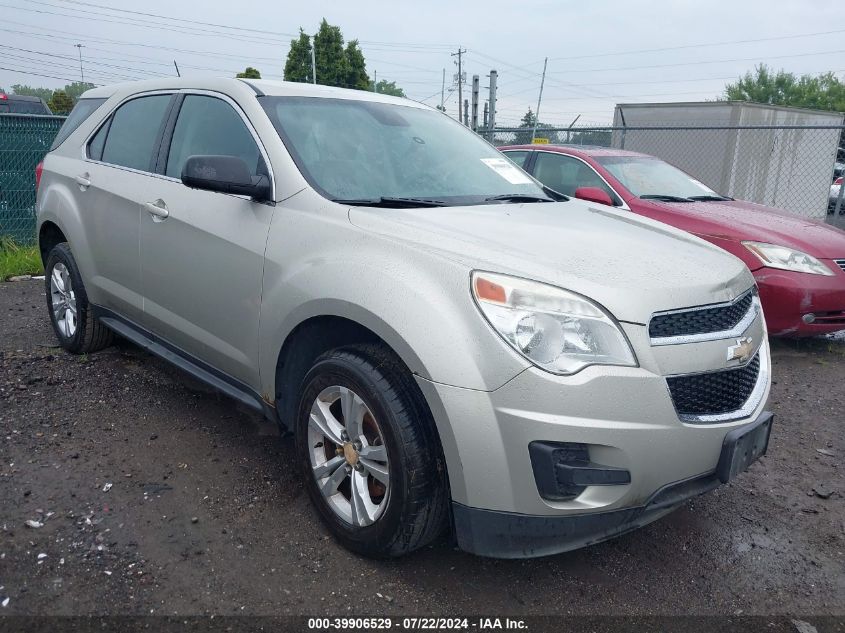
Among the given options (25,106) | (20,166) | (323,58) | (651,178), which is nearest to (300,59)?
(323,58)

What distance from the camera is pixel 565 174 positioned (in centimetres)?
671

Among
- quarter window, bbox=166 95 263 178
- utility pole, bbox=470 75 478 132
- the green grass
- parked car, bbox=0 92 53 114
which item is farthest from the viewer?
utility pole, bbox=470 75 478 132

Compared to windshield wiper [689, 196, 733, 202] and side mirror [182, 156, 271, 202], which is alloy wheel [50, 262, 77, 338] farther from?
windshield wiper [689, 196, 733, 202]

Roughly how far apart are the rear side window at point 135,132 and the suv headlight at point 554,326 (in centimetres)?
242

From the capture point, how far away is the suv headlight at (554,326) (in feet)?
7.14

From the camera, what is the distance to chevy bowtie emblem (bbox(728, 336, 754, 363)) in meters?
2.44

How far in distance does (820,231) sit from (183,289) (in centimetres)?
495

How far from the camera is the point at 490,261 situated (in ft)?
7.61

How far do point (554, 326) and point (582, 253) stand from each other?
0.45 m

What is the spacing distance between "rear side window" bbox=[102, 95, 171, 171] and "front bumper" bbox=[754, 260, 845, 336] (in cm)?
417

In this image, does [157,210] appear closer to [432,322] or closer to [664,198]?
[432,322]

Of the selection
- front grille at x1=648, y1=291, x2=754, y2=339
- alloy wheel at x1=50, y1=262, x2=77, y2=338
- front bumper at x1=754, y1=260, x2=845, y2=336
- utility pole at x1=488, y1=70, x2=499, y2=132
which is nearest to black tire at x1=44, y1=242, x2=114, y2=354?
→ alloy wheel at x1=50, y1=262, x2=77, y2=338

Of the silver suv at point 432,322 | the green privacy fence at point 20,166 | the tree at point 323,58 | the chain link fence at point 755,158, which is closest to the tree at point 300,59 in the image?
the tree at point 323,58

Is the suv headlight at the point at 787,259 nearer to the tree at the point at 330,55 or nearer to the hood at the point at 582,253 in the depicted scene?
the hood at the point at 582,253
